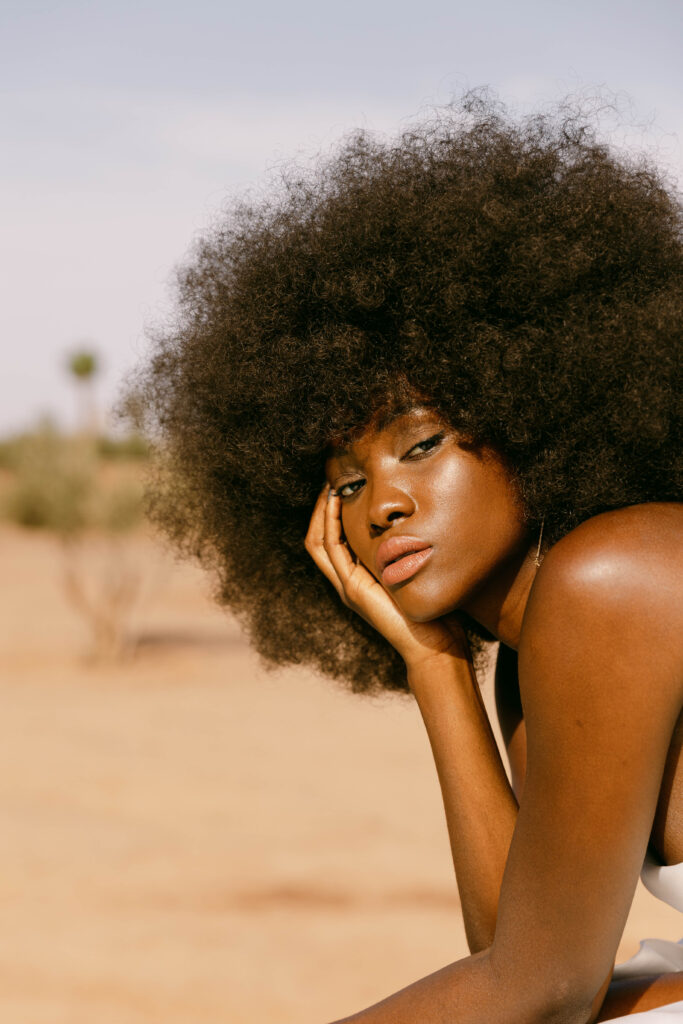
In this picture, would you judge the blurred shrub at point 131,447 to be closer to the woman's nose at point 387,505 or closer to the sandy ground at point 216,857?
the sandy ground at point 216,857

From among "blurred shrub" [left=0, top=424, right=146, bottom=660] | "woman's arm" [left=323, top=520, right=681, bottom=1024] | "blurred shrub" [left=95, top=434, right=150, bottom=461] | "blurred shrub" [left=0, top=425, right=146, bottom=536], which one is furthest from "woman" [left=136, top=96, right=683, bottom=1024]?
"blurred shrub" [left=0, top=425, right=146, bottom=536]

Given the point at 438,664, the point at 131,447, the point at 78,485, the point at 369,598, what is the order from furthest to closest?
the point at 78,485
the point at 131,447
the point at 369,598
the point at 438,664

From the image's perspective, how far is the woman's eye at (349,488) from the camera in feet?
9.72

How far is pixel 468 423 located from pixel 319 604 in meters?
1.29

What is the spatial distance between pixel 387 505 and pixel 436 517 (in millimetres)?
136

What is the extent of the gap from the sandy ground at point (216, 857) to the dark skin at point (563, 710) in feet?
5.88

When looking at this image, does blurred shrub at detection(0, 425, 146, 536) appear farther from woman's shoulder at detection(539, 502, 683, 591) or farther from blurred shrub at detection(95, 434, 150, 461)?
woman's shoulder at detection(539, 502, 683, 591)

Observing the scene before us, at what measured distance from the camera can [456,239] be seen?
2.78m

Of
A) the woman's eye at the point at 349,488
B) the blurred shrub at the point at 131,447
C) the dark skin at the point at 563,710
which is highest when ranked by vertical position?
the blurred shrub at the point at 131,447

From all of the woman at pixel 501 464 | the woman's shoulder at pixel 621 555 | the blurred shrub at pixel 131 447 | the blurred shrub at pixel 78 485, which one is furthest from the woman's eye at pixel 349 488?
the blurred shrub at pixel 78 485

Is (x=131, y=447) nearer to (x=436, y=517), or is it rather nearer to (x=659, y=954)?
(x=436, y=517)

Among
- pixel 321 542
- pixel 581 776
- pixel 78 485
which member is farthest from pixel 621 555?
pixel 78 485

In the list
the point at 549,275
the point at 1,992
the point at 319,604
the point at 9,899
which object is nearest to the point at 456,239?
the point at 549,275

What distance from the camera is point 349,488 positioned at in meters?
2.99
